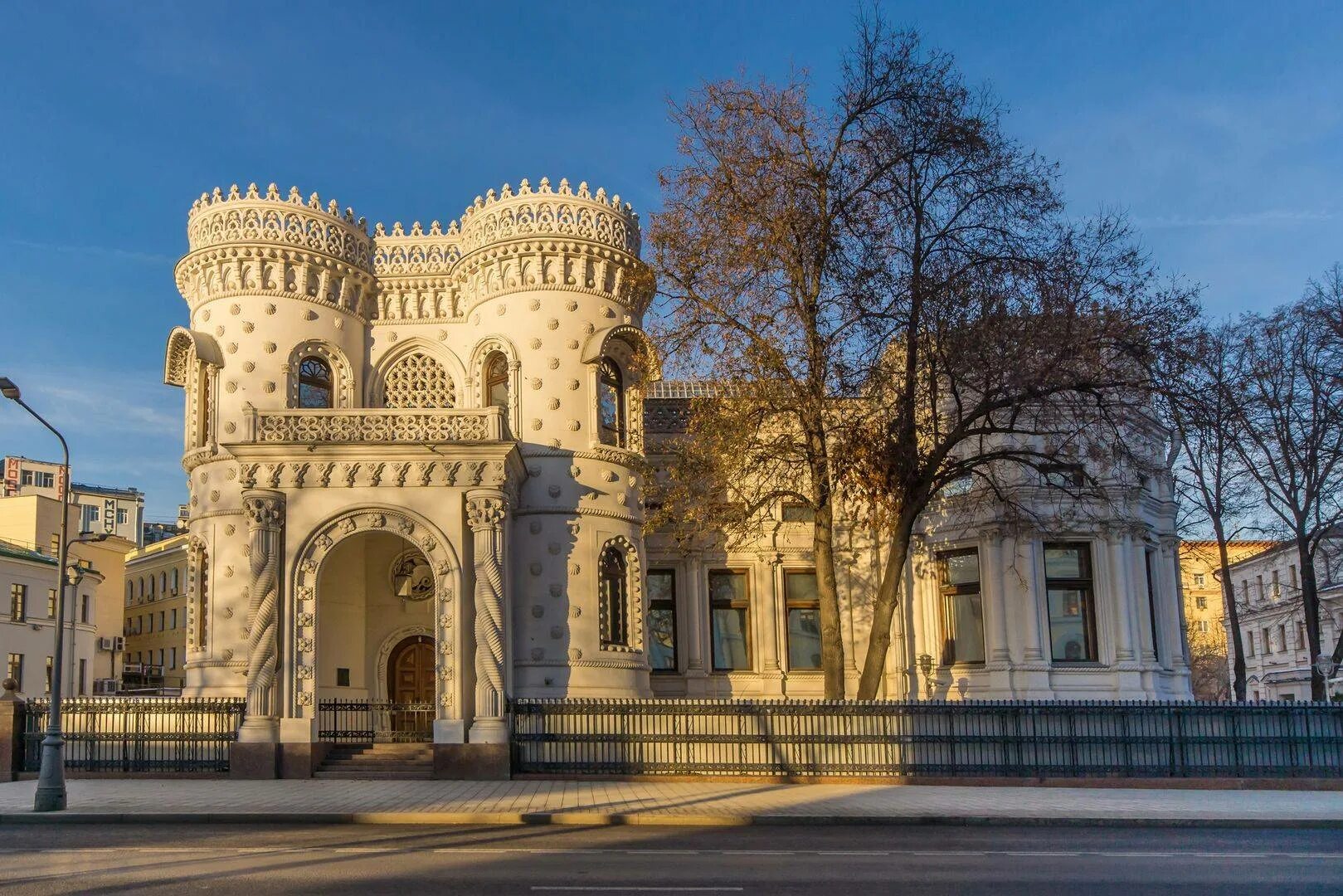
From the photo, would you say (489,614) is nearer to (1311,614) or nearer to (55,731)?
(55,731)

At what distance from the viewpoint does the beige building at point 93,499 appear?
84125 mm

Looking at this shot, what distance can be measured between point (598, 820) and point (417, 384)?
578 inches

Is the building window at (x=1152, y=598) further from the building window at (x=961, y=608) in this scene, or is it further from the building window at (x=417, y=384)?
the building window at (x=417, y=384)

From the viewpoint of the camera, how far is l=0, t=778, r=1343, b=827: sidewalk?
17.0 m

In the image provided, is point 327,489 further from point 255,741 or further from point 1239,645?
point 1239,645

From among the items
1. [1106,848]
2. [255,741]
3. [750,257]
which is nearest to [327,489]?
[255,741]

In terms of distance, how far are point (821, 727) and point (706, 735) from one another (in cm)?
210

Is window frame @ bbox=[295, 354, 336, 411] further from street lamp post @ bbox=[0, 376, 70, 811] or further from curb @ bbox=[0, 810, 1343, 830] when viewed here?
curb @ bbox=[0, 810, 1343, 830]

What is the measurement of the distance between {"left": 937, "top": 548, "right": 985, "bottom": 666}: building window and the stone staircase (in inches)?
503

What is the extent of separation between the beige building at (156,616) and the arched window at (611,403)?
5089cm

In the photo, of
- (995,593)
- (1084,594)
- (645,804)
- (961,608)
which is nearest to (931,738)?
(645,804)

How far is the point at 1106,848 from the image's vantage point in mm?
13883

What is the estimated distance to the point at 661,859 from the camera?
1276 centimetres

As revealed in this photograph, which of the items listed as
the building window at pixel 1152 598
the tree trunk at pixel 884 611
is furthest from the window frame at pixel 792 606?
the building window at pixel 1152 598
